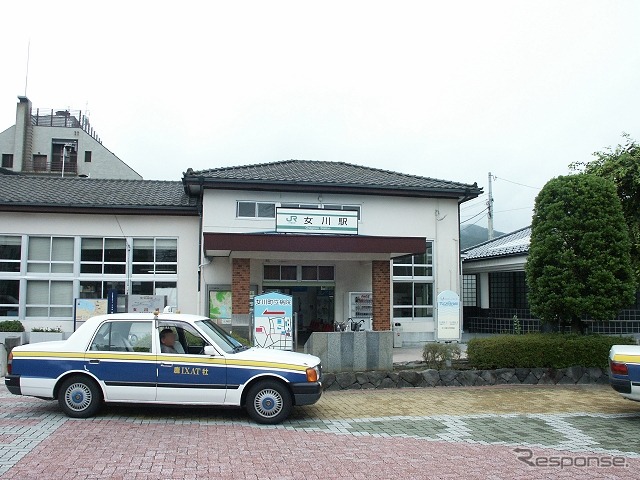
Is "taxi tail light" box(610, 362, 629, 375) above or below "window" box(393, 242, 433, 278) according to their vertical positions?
below

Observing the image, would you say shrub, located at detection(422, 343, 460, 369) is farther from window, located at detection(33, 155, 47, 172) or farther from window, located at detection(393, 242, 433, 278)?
window, located at detection(33, 155, 47, 172)

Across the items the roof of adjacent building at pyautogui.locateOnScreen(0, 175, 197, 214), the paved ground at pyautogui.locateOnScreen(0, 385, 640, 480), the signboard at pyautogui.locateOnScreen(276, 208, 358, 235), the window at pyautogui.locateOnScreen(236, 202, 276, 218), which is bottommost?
the paved ground at pyautogui.locateOnScreen(0, 385, 640, 480)

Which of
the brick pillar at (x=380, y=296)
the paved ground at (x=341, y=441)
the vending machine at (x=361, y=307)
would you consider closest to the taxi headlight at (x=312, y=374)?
the paved ground at (x=341, y=441)

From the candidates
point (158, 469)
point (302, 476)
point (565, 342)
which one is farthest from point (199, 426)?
point (565, 342)

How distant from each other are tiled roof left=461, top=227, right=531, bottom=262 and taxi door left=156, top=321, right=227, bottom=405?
45.3ft

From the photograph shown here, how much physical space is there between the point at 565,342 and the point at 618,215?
302cm

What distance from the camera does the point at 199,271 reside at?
18.6m

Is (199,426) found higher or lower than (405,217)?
lower

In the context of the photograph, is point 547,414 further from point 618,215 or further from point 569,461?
point 618,215

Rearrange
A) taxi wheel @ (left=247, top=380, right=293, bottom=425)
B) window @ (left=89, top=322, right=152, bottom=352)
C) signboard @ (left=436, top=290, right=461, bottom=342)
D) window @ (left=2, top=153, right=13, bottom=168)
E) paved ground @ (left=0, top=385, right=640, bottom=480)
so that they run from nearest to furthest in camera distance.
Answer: paved ground @ (left=0, top=385, right=640, bottom=480) → taxi wheel @ (left=247, top=380, right=293, bottom=425) → window @ (left=89, top=322, right=152, bottom=352) → signboard @ (left=436, top=290, right=461, bottom=342) → window @ (left=2, top=153, right=13, bottom=168)

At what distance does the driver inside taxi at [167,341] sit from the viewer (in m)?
9.12

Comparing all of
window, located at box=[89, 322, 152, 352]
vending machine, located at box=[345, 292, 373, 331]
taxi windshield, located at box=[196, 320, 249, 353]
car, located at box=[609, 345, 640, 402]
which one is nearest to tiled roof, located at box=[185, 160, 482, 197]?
vending machine, located at box=[345, 292, 373, 331]

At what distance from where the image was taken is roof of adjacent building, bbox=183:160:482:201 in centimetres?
1783

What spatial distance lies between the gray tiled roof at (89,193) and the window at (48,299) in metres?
2.43
